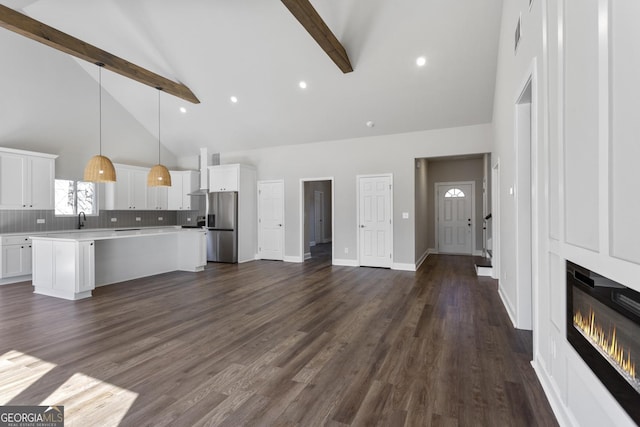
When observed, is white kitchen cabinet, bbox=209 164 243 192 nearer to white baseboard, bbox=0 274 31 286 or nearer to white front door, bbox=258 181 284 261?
white front door, bbox=258 181 284 261

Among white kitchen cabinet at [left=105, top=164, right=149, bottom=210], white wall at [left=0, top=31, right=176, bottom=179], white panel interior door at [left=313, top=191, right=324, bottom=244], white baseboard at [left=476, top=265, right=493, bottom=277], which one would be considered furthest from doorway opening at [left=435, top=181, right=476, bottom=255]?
white kitchen cabinet at [left=105, top=164, right=149, bottom=210]

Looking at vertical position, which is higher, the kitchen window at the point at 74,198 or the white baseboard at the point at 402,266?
the kitchen window at the point at 74,198

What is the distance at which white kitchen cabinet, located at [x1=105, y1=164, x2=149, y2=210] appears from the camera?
303 inches

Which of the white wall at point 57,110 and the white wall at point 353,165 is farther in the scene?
the white wall at point 353,165

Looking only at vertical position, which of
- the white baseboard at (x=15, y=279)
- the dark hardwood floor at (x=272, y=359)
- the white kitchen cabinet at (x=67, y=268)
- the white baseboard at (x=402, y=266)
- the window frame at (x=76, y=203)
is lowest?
the dark hardwood floor at (x=272, y=359)

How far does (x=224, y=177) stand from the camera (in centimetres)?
786

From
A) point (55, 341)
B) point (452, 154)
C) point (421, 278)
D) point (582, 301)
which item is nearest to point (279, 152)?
point (452, 154)

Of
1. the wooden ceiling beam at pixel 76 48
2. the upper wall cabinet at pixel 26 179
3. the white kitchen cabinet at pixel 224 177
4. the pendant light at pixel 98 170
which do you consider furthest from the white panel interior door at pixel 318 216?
the upper wall cabinet at pixel 26 179

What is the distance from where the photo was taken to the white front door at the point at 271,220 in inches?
311

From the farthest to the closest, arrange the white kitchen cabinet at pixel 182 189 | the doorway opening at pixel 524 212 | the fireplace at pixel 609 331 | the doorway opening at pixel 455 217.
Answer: the white kitchen cabinet at pixel 182 189 < the doorway opening at pixel 455 217 < the doorway opening at pixel 524 212 < the fireplace at pixel 609 331

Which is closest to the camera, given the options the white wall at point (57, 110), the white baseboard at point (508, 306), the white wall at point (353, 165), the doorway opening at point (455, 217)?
the white baseboard at point (508, 306)

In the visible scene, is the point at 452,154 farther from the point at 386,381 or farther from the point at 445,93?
the point at 386,381

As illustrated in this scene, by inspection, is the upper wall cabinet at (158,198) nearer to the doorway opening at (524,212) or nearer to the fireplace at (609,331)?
the doorway opening at (524,212)

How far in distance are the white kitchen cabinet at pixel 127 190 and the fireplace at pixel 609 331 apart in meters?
8.81
